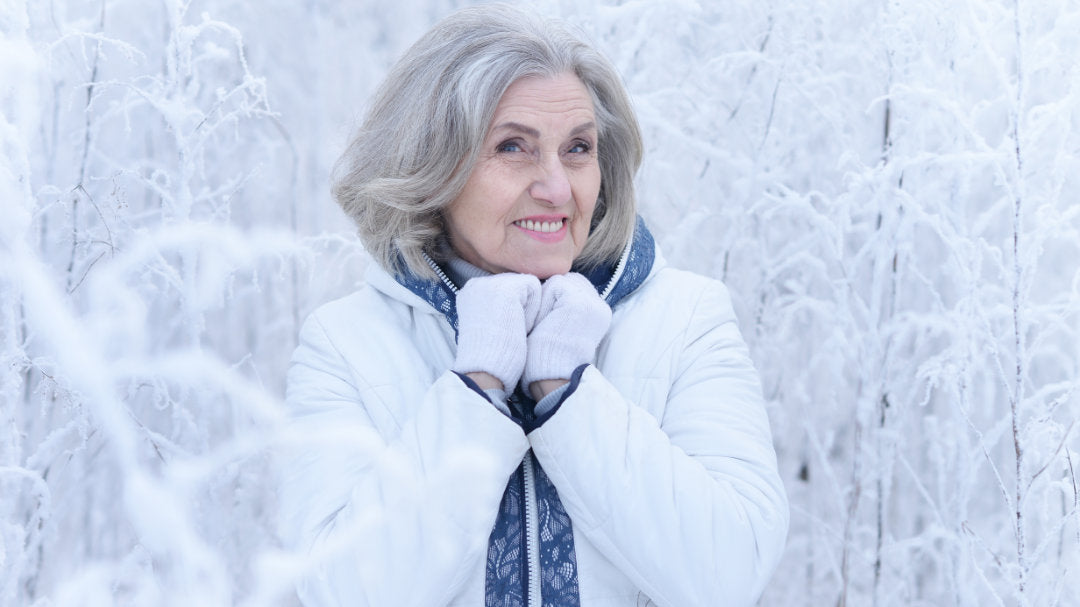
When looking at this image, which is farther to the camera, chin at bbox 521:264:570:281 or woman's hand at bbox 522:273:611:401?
chin at bbox 521:264:570:281

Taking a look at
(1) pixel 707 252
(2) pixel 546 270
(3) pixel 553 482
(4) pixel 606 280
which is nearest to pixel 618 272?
(4) pixel 606 280

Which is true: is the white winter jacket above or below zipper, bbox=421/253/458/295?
below

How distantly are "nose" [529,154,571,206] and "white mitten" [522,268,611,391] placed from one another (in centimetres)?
13

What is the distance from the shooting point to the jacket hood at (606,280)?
1411 mm

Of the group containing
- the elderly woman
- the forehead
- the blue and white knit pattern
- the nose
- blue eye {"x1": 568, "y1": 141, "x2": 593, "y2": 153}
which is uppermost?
the forehead

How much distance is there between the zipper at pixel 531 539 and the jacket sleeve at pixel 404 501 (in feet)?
0.27

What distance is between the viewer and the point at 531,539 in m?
1.26

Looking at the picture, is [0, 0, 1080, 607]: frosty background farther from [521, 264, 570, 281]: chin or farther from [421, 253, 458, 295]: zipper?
[521, 264, 570, 281]: chin

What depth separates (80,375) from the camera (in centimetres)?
93

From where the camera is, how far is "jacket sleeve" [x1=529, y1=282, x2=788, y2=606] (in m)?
1.16

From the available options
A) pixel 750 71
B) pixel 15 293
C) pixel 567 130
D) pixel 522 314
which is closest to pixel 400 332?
pixel 522 314

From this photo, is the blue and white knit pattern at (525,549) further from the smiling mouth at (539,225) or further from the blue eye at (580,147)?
the blue eye at (580,147)

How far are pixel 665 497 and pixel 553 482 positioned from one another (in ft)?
0.52

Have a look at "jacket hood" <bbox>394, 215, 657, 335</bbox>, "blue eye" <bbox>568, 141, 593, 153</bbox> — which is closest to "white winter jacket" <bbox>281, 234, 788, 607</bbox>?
"jacket hood" <bbox>394, 215, 657, 335</bbox>
